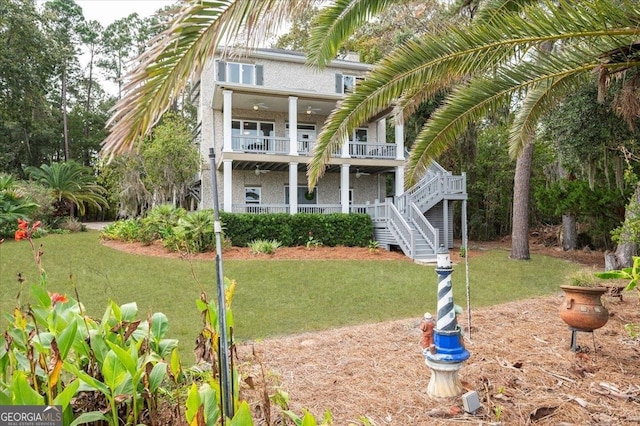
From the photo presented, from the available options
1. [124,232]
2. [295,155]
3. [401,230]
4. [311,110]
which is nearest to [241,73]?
[311,110]

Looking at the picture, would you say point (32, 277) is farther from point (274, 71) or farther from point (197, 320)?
point (274, 71)

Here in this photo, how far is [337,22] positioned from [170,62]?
8.11 ft

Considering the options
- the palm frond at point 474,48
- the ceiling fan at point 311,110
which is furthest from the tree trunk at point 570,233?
the palm frond at point 474,48

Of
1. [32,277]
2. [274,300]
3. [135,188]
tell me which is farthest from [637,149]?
[135,188]

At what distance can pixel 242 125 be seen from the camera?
1781cm

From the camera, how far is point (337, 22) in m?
4.14

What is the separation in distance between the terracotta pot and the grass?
261 cm

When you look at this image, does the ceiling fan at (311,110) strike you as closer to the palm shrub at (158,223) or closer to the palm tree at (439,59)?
the palm shrub at (158,223)

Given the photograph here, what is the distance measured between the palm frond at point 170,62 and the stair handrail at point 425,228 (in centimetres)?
1139

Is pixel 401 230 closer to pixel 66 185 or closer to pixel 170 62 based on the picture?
pixel 170 62

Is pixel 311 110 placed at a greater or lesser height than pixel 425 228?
greater

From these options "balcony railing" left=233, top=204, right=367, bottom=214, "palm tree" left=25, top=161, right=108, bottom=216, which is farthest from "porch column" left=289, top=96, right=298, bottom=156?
"palm tree" left=25, top=161, right=108, bottom=216

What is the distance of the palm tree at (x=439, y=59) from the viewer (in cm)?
214

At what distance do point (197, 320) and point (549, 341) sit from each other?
4620 mm
